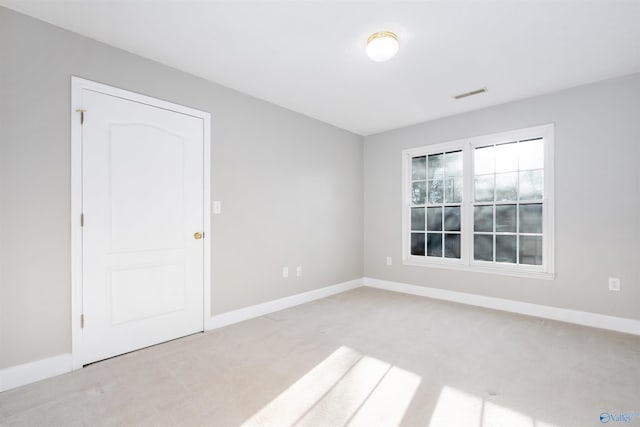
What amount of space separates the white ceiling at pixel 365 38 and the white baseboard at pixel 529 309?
7.99ft

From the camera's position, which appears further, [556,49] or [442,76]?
[442,76]

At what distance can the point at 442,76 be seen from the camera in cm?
306

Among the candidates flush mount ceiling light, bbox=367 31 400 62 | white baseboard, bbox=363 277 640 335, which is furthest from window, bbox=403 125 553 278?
flush mount ceiling light, bbox=367 31 400 62

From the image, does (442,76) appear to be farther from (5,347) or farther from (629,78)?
(5,347)

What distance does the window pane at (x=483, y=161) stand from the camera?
13.0 feet

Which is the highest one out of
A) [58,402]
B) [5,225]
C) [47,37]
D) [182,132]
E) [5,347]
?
[47,37]

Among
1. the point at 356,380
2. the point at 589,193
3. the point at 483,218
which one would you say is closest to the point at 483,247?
the point at 483,218

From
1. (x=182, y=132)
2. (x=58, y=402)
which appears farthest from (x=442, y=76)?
(x=58, y=402)

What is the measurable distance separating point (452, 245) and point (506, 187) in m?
1.02

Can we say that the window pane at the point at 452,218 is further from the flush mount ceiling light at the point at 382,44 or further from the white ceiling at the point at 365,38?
the flush mount ceiling light at the point at 382,44

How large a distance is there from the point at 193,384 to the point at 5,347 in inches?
49.7

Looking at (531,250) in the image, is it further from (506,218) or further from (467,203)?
(467,203)

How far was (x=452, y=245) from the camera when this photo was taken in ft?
14.1

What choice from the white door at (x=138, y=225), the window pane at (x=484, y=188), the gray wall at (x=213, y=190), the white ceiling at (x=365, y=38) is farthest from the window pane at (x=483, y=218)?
the white door at (x=138, y=225)
